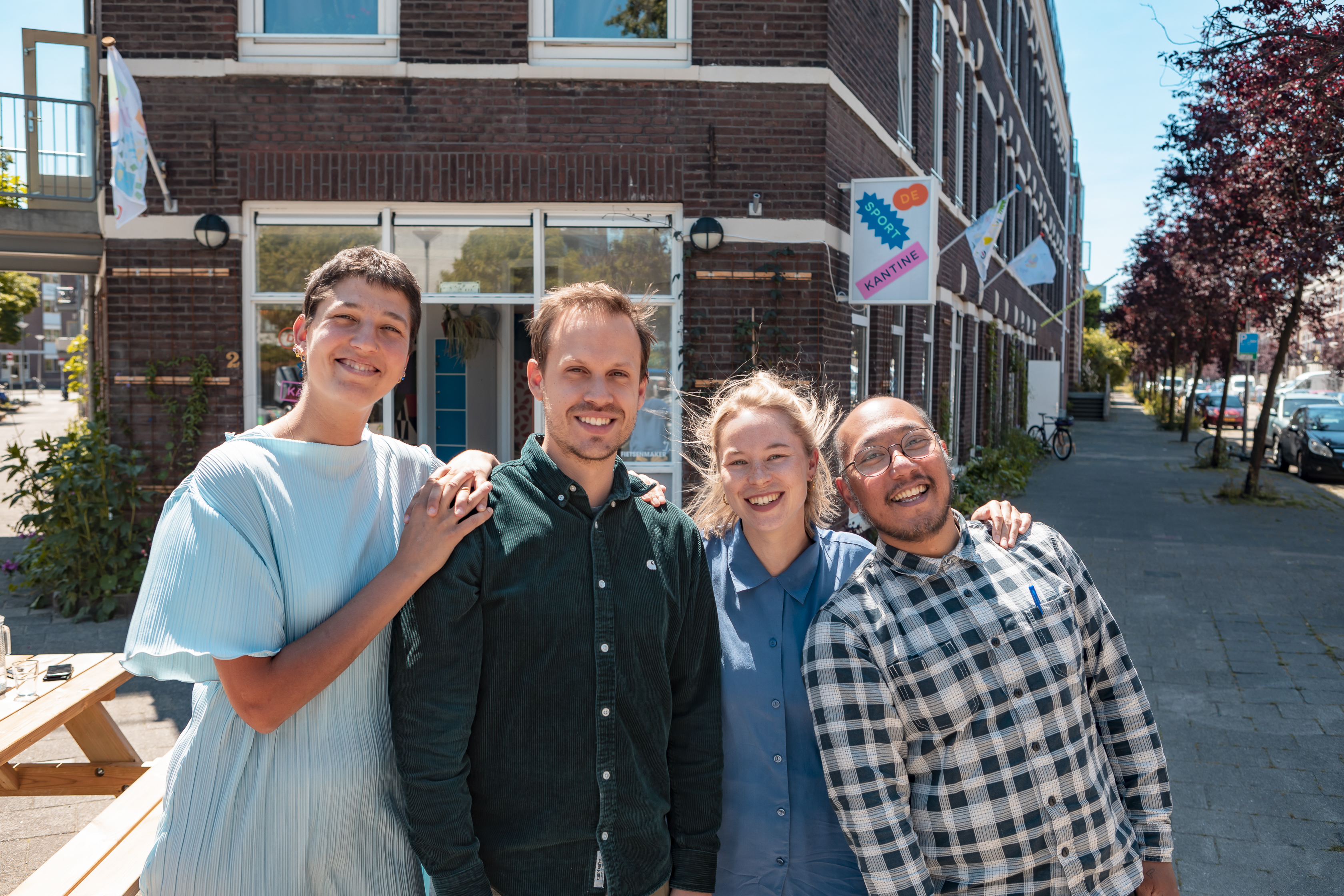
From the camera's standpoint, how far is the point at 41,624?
7102 millimetres

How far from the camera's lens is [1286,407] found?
2355 centimetres

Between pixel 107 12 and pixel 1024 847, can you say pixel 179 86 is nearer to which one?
pixel 107 12

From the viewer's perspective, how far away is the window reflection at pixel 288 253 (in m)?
7.92

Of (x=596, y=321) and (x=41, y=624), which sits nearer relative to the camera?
(x=596, y=321)

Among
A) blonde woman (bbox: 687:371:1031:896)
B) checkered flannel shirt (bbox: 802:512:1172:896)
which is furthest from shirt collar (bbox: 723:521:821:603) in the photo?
checkered flannel shirt (bbox: 802:512:1172:896)

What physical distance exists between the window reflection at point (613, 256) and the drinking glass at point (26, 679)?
5.02m

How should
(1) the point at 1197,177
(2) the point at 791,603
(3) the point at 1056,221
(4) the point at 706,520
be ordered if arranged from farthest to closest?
(3) the point at 1056,221, (1) the point at 1197,177, (4) the point at 706,520, (2) the point at 791,603

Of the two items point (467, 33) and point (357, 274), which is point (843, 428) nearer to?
point (357, 274)

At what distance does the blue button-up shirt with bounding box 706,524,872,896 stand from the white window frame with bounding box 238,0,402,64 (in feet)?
23.0

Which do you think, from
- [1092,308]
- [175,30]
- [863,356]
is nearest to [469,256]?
[175,30]

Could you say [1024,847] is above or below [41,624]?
above

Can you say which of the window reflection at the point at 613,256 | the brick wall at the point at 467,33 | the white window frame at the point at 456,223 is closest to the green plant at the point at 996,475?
the white window frame at the point at 456,223

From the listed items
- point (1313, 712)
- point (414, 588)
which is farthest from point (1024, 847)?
point (1313, 712)

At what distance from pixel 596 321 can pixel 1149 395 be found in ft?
187
